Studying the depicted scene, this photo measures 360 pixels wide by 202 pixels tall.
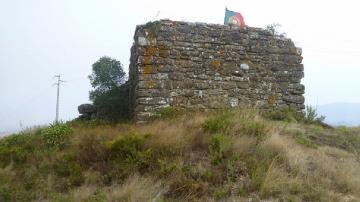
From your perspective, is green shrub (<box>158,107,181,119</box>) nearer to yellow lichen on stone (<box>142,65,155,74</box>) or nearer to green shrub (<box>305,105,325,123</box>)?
yellow lichen on stone (<box>142,65,155,74</box>)

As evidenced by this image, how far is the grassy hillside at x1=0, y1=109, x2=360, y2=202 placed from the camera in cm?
599

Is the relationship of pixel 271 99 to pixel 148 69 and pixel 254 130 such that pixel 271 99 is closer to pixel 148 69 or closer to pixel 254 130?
pixel 254 130

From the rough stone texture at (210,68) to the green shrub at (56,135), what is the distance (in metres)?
1.70

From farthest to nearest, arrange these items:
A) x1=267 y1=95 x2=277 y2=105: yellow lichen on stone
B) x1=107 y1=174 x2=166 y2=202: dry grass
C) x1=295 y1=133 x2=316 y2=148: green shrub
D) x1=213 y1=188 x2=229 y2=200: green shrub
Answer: x1=267 y1=95 x2=277 y2=105: yellow lichen on stone → x1=295 y1=133 x2=316 y2=148: green shrub → x1=213 y1=188 x2=229 y2=200: green shrub → x1=107 y1=174 x2=166 y2=202: dry grass

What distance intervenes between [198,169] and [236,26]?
→ 5092 millimetres

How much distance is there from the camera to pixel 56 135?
7766 millimetres

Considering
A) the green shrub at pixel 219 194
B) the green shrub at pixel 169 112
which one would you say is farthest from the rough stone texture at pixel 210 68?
the green shrub at pixel 219 194

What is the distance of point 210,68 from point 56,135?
3905mm

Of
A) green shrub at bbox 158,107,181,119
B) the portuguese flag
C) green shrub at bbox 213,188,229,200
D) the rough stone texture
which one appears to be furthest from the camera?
the portuguese flag

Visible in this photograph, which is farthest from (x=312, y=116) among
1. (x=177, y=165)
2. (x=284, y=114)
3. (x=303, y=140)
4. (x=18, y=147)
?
(x=18, y=147)

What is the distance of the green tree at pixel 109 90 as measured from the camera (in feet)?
32.4

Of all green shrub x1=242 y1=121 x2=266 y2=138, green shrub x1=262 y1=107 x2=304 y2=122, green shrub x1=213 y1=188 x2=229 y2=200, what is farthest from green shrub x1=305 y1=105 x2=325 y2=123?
green shrub x1=213 y1=188 x2=229 y2=200

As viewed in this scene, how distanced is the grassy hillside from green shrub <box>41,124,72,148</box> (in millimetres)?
18

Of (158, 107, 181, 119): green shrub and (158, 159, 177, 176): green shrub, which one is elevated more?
(158, 107, 181, 119): green shrub
